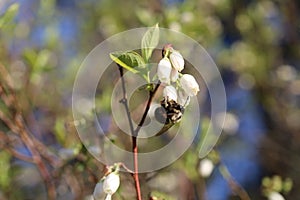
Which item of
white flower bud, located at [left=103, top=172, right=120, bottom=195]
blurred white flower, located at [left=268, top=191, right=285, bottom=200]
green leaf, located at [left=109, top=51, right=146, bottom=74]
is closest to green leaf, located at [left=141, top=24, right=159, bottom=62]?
green leaf, located at [left=109, top=51, right=146, bottom=74]

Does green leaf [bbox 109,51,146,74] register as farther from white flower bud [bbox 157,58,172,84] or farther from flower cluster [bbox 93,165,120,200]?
flower cluster [bbox 93,165,120,200]

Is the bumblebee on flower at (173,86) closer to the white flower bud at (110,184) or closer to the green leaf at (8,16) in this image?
the white flower bud at (110,184)

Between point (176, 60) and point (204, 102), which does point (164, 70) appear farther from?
point (204, 102)

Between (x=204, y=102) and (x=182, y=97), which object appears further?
(x=204, y=102)

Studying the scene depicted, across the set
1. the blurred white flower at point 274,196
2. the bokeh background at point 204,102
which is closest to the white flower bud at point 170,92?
the bokeh background at point 204,102

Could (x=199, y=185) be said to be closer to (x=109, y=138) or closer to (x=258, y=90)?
(x=109, y=138)

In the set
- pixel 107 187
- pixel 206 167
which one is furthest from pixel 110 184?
pixel 206 167
